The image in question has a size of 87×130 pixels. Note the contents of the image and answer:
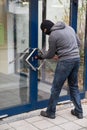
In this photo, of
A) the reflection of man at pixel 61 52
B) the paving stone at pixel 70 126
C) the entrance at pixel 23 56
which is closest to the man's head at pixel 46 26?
the reflection of man at pixel 61 52

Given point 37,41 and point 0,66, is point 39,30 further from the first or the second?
point 0,66

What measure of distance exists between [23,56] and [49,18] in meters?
0.84

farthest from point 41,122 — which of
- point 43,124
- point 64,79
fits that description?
point 64,79

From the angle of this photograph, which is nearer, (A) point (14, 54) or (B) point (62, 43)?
(B) point (62, 43)

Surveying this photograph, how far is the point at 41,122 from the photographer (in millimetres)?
5281

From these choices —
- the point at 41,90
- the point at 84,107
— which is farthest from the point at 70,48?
the point at 84,107

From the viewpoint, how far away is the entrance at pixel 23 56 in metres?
5.34

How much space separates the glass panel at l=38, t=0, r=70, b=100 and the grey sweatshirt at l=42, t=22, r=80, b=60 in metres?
0.54

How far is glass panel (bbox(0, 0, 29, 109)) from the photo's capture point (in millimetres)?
5301

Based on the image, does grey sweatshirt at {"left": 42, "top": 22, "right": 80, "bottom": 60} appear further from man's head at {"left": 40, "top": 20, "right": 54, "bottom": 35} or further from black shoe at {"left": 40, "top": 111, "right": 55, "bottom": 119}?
black shoe at {"left": 40, "top": 111, "right": 55, "bottom": 119}

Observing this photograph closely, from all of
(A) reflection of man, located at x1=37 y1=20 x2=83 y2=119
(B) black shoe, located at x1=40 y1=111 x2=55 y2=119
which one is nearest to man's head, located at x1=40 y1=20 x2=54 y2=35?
(A) reflection of man, located at x1=37 y1=20 x2=83 y2=119

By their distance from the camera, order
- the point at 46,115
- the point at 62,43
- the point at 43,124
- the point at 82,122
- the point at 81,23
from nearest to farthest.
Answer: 1. the point at 62,43
2. the point at 43,124
3. the point at 82,122
4. the point at 46,115
5. the point at 81,23

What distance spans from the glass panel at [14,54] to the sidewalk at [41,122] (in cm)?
27

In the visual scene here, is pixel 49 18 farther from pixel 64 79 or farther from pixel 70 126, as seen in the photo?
pixel 70 126
